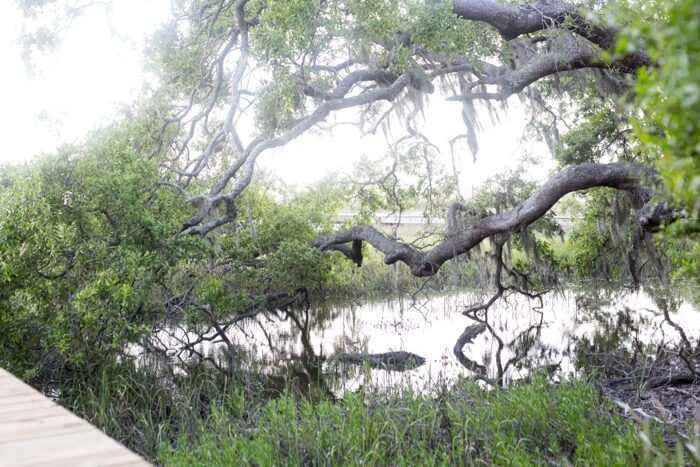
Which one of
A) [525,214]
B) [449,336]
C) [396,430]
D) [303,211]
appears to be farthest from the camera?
[303,211]

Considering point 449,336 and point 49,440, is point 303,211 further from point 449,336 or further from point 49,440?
point 49,440

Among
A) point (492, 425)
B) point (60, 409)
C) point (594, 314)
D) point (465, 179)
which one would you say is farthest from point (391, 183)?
point (60, 409)

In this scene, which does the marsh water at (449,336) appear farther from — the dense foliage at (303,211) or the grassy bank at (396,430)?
the grassy bank at (396,430)

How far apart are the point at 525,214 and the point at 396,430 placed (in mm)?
3975

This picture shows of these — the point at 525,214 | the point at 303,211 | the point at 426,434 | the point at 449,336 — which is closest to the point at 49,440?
the point at 426,434

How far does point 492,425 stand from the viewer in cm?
469

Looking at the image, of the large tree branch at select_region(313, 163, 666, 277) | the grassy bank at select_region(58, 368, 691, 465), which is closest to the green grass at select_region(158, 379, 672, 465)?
the grassy bank at select_region(58, 368, 691, 465)

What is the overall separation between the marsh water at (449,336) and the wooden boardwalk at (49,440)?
14.6 ft

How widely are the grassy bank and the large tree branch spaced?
98.2 inches

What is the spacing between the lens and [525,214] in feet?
25.1

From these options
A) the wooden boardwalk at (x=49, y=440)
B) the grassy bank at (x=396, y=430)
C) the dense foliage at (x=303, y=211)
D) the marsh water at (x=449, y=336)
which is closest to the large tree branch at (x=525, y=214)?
the dense foliage at (x=303, y=211)

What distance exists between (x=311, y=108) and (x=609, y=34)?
16.5 ft

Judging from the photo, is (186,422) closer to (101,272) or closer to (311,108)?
(101,272)

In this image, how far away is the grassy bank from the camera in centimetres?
418
